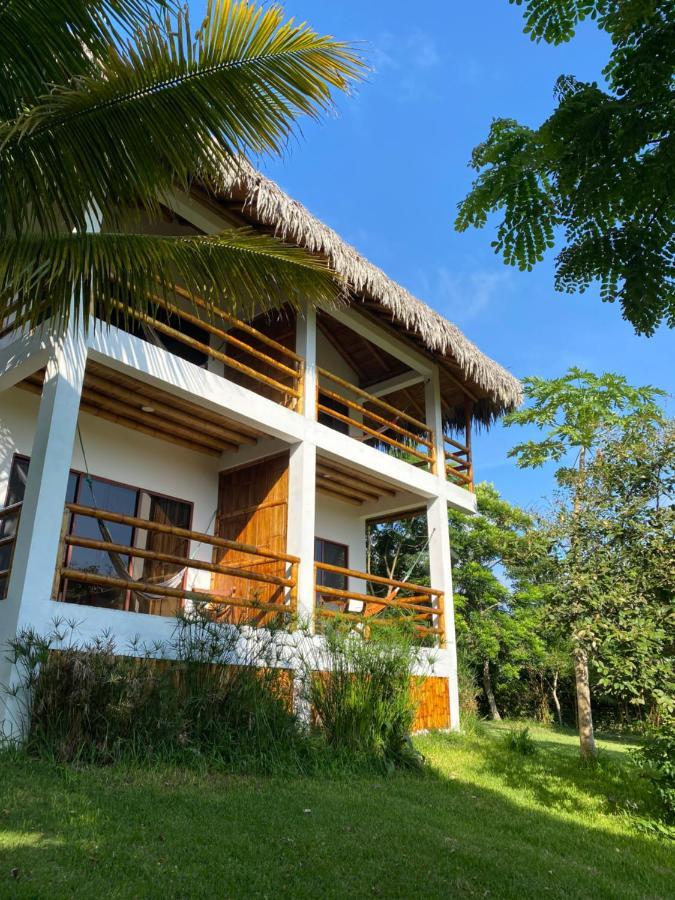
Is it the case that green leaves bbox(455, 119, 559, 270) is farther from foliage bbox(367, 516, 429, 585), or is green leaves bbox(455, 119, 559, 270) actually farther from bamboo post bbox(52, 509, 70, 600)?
foliage bbox(367, 516, 429, 585)

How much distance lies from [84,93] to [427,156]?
3.58 metres

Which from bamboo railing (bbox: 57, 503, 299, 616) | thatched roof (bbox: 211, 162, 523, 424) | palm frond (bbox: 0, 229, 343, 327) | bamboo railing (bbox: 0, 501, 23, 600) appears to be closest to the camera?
palm frond (bbox: 0, 229, 343, 327)

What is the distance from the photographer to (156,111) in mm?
3326

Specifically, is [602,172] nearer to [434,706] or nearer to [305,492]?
[305,492]

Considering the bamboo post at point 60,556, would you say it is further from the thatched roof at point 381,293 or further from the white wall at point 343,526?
the white wall at point 343,526

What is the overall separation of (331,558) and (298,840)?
24.9 ft

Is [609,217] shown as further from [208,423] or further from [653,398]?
[653,398]

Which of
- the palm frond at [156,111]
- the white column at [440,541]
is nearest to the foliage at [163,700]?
the palm frond at [156,111]

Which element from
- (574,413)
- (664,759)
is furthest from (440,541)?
(664,759)

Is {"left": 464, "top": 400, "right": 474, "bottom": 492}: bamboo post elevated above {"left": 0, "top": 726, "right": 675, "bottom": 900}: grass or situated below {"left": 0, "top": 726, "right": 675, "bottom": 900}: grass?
above

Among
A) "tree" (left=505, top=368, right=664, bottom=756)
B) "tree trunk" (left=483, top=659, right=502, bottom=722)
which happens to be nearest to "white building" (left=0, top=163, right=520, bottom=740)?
"tree" (left=505, top=368, right=664, bottom=756)

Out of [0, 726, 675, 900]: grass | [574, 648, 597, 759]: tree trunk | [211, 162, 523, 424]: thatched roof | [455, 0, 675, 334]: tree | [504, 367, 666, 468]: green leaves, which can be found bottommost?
[0, 726, 675, 900]: grass

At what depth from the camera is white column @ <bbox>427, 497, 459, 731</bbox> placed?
10.1m

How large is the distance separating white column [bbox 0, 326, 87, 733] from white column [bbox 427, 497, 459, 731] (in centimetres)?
626
